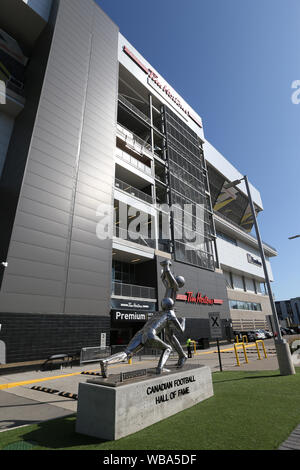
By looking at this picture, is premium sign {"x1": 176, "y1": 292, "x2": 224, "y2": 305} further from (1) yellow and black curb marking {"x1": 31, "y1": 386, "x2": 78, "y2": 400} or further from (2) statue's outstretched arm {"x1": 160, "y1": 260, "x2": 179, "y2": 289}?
(2) statue's outstretched arm {"x1": 160, "y1": 260, "x2": 179, "y2": 289}

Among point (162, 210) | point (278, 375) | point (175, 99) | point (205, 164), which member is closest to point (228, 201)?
point (205, 164)

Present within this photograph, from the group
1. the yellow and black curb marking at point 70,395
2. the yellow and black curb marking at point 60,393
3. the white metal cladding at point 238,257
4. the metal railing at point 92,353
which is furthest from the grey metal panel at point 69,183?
the white metal cladding at point 238,257

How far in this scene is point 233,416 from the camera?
5.40m

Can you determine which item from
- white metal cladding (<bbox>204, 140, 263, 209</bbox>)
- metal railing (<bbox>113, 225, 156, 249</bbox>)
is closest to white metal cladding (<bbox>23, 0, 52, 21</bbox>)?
metal railing (<bbox>113, 225, 156, 249</bbox>)

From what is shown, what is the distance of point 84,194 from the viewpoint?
2028cm

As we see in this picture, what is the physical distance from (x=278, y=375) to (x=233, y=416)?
637 centimetres

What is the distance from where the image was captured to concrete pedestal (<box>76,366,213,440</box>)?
15.4 feet

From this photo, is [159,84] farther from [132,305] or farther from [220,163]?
[132,305]

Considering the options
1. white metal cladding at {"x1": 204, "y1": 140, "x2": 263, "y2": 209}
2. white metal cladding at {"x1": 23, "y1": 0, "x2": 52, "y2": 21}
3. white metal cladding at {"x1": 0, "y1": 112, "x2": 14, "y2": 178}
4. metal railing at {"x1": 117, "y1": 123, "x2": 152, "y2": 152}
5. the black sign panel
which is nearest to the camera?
white metal cladding at {"x1": 0, "y1": 112, "x2": 14, "y2": 178}

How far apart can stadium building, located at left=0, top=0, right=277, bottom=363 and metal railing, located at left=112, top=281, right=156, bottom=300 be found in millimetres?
97

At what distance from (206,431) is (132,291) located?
1864 centimetres

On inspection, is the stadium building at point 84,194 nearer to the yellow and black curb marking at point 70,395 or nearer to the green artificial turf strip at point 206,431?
the yellow and black curb marking at point 70,395

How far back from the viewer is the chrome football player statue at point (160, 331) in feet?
20.8

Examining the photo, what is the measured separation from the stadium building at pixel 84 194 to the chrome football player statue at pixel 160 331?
9.65 m
